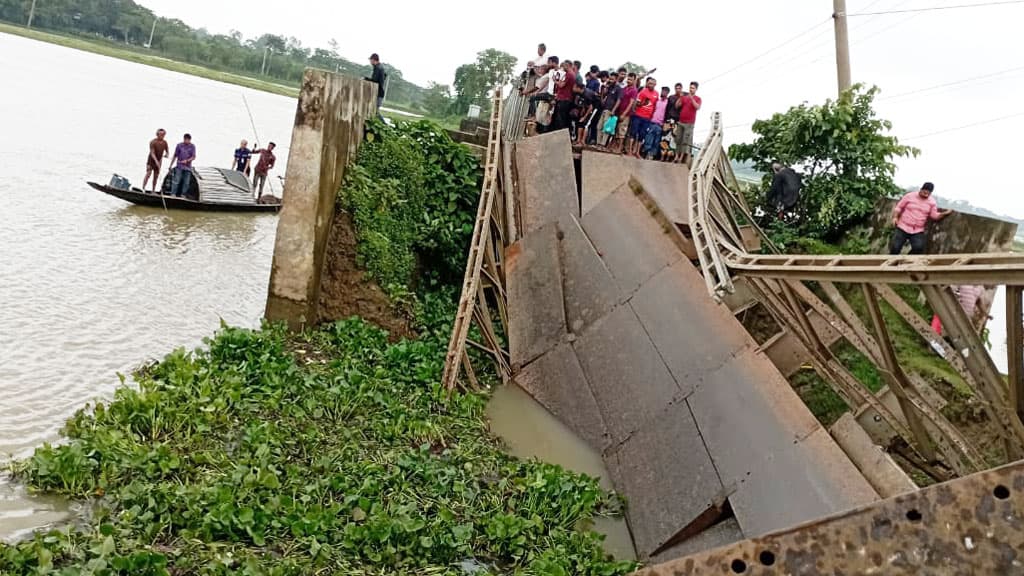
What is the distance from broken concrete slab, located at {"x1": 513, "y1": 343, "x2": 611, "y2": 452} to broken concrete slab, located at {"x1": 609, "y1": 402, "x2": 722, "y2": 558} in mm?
481

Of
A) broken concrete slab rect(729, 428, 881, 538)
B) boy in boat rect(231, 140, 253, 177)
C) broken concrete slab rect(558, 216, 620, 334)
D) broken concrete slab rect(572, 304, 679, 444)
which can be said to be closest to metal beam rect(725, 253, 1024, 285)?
broken concrete slab rect(729, 428, 881, 538)

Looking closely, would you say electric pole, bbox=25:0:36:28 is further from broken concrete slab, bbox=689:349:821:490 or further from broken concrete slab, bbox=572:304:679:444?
broken concrete slab, bbox=689:349:821:490

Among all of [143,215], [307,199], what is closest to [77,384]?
[307,199]

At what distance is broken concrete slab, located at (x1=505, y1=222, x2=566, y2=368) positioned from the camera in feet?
31.8

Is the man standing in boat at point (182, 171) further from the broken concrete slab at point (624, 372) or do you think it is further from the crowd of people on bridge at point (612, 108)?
the broken concrete slab at point (624, 372)

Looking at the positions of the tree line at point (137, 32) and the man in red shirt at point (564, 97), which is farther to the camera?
the tree line at point (137, 32)

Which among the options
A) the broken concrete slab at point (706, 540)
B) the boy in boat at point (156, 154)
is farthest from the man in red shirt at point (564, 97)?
the boy in boat at point (156, 154)

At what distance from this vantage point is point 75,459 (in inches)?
240

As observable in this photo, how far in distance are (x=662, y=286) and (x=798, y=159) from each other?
6994mm

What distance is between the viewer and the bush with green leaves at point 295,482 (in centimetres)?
529

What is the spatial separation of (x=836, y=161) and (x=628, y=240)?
627cm

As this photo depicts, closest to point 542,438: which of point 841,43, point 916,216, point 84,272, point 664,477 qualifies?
point 664,477

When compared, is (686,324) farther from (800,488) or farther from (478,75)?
(478,75)

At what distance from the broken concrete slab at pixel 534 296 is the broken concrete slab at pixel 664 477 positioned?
83.4 inches
